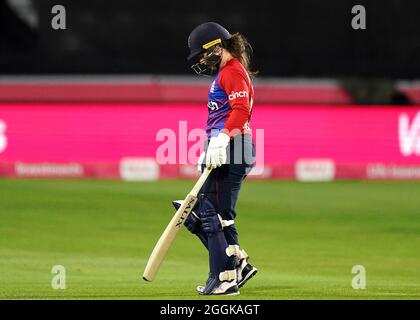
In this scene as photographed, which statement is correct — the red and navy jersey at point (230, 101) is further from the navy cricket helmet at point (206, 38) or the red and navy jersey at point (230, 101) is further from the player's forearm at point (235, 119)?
the navy cricket helmet at point (206, 38)

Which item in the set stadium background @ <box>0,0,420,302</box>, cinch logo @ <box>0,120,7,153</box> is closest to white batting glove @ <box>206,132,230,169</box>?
stadium background @ <box>0,0,420,302</box>

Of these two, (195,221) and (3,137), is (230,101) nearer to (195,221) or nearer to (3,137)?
(195,221)

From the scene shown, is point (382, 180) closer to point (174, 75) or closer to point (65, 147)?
point (174, 75)

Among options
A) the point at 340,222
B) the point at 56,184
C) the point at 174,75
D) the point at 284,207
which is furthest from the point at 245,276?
the point at 174,75

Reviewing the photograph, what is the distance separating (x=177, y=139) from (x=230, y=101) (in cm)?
1064

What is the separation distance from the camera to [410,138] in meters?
20.3

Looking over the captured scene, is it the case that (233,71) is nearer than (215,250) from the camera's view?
Yes

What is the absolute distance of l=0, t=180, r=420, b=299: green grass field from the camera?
10531 millimetres

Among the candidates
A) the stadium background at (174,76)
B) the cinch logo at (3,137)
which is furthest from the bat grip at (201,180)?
the cinch logo at (3,137)

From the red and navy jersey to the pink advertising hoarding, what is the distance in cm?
1037

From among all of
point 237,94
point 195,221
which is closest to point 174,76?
point 195,221

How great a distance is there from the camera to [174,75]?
20906mm

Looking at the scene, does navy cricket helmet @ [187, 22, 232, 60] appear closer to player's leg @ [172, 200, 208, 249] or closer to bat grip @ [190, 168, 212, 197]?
bat grip @ [190, 168, 212, 197]

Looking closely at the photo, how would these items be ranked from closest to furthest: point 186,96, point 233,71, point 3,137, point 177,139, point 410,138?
point 233,71 < point 3,137 < point 177,139 < point 410,138 < point 186,96
